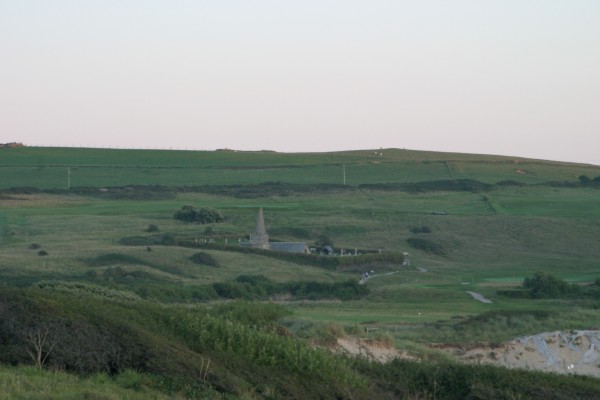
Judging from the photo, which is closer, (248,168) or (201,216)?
→ (201,216)

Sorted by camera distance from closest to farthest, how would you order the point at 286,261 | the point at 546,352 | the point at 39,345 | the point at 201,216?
1. the point at 39,345
2. the point at 546,352
3. the point at 286,261
4. the point at 201,216

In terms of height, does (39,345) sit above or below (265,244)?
above

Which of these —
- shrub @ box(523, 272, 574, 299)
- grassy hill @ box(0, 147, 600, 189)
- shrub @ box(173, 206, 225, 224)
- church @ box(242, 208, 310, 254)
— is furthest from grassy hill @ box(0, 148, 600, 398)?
church @ box(242, 208, 310, 254)

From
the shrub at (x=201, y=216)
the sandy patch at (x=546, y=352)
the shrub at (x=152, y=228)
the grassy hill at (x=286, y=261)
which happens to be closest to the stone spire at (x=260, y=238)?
the grassy hill at (x=286, y=261)

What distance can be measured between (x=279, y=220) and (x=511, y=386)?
184 ft

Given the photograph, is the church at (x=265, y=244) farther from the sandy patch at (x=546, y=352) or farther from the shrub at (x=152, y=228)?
Answer: the sandy patch at (x=546, y=352)

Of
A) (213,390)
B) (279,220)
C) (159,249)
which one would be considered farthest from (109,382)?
(279,220)

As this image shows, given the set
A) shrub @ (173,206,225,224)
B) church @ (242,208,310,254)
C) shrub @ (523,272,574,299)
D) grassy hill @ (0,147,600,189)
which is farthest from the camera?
grassy hill @ (0,147,600,189)

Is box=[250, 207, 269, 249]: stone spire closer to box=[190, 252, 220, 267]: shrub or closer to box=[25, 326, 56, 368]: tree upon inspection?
box=[190, 252, 220, 267]: shrub

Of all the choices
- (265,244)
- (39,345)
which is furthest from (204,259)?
(39,345)

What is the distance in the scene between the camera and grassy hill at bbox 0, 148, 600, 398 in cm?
1570

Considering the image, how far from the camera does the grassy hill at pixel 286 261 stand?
15.7 metres

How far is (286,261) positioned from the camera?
52.6 m

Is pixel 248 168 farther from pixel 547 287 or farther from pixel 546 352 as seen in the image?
pixel 546 352
